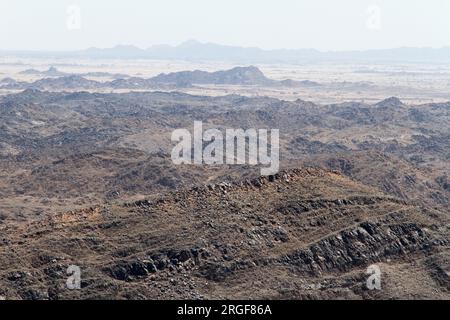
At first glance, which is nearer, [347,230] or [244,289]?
[244,289]

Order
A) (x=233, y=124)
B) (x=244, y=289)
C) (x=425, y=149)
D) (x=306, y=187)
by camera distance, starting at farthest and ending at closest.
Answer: (x=233, y=124) < (x=425, y=149) < (x=306, y=187) < (x=244, y=289)

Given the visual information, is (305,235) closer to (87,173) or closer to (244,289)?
(244,289)

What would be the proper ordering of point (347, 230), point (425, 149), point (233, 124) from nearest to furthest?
point (347, 230) < point (425, 149) < point (233, 124)

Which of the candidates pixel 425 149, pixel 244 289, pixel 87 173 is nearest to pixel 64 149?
pixel 87 173

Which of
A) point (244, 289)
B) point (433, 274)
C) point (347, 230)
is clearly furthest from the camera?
point (347, 230)
